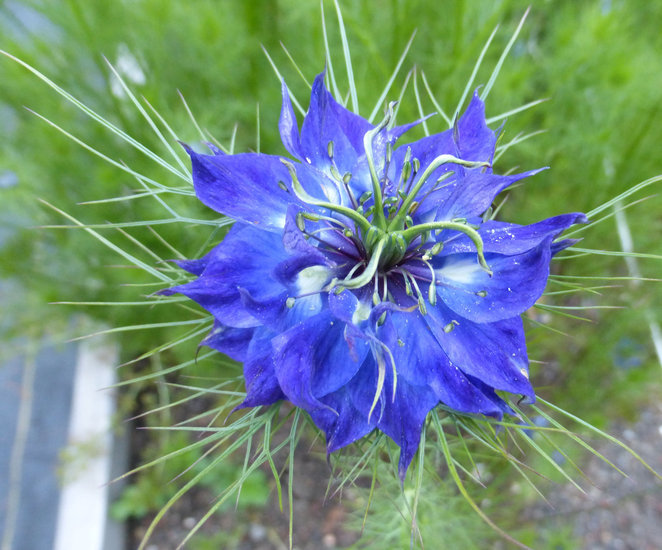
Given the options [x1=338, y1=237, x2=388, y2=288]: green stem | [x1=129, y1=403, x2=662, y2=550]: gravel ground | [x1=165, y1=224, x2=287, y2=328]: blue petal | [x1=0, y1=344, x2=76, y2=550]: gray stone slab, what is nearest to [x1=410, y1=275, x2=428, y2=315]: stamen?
[x1=338, y1=237, x2=388, y2=288]: green stem

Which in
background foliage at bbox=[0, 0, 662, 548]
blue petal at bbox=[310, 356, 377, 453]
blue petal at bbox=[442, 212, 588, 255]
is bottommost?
blue petal at bbox=[310, 356, 377, 453]

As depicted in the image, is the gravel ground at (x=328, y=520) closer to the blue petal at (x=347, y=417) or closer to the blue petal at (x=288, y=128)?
the blue petal at (x=347, y=417)

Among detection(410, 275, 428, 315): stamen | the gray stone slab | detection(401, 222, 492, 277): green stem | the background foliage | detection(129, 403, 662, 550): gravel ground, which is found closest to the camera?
detection(401, 222, 492, 277): green stem

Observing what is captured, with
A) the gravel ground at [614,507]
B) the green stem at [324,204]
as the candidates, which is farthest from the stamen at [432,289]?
the gravel ground at [614,507]

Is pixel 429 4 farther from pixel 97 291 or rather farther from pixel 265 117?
pixel 97 291

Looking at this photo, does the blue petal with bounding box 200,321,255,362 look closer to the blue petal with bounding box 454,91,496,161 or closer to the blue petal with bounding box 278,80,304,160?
the blue petal with bounding box 278,80,304,160

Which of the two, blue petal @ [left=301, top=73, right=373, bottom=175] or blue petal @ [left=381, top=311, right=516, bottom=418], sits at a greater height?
blue petal @ [left=301, top=73, right=373, bottom=175]

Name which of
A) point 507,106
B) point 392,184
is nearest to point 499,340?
point 392,184
